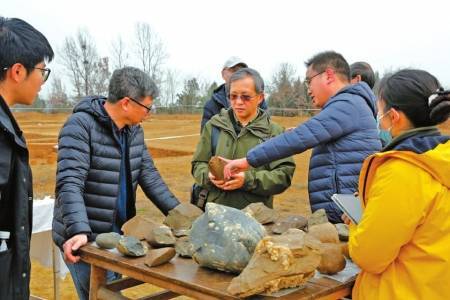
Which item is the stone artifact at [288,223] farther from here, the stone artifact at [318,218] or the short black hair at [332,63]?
the short black hair at [332,63]

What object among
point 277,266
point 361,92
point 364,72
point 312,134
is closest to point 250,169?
point 312,134

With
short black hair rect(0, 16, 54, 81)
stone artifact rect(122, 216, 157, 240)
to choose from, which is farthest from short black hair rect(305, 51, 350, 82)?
short black hair rect(0, 16, 54, 81)

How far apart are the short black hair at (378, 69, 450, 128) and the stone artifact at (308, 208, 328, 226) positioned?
0.78 m

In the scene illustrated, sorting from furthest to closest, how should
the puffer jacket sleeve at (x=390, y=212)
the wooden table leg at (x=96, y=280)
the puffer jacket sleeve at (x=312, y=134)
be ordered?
the puffer jacket sleeve at (x=312, y=134), the wooden table leg at (x=96, y=280), the puffer jacket sleeve at (x=390, y=212)

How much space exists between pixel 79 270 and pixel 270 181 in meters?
1.17

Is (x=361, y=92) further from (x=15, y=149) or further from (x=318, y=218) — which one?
(x=15, y=149)

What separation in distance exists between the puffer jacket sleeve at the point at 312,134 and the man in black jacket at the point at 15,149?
115 cm

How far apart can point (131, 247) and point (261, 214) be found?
2.50 feet

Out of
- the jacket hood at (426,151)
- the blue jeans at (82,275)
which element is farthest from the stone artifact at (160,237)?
the jacket hood at (426,151)

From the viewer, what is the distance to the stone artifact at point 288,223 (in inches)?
102

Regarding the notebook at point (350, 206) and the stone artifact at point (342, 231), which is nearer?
the notebook at point (350, 206)

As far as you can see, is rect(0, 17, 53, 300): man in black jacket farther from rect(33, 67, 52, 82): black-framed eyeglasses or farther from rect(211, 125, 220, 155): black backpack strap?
rect(211, 125, 220, 155): black backpack strap

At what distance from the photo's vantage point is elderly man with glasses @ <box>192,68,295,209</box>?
312cm

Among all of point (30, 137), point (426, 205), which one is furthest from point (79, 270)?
point (30, 137)
